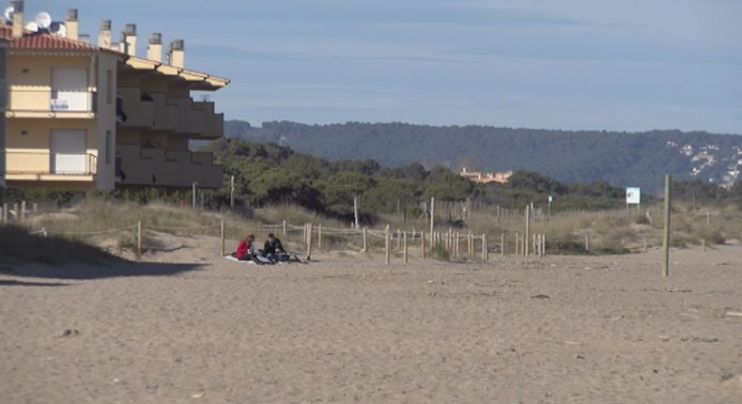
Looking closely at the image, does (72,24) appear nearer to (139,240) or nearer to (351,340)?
(139,240)

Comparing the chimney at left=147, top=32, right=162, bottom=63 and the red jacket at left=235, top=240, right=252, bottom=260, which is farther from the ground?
the chimney at left=147, top=32, right=162, bottom=63

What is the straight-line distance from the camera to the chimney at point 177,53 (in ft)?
200

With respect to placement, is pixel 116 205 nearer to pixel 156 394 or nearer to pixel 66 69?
pixel 66 69

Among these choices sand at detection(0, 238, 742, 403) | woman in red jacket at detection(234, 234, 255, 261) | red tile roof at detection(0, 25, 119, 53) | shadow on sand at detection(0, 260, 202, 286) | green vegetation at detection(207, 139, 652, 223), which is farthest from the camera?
green vegetation at detection(207, 139, 652, 223)

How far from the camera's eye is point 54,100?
4734cm

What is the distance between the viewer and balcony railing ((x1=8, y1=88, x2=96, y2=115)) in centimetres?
4709

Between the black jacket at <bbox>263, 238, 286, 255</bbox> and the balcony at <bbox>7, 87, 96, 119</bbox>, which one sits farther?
the balcony at <bbox>7, 87, 96, 119</bbox>

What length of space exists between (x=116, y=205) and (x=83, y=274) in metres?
14.9

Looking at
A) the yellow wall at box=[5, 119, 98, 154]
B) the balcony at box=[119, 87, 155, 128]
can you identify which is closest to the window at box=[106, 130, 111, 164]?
the yellow wall at box=[5, 119, 98, 154]

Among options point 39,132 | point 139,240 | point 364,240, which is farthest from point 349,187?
point 139,240

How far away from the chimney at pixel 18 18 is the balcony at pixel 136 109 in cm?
602

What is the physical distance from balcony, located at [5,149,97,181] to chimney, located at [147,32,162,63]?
12.8 m

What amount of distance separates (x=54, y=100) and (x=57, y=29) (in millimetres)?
Answer: 5289

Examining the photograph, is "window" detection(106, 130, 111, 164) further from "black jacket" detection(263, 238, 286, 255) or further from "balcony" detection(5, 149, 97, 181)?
"black jacket" detection(263, 238, 286, 255)
